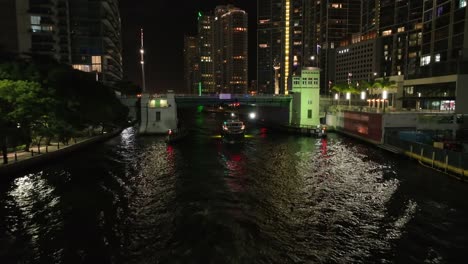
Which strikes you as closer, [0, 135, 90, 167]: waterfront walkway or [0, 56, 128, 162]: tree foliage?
[0, 135, 90, 167]: waterfront walkway

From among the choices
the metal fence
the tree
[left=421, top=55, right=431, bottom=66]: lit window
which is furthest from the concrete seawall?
[left=421, top=55, right=431, bottom=66]: lit window

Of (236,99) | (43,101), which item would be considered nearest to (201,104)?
(236,99)

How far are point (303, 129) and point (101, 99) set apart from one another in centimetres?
4983

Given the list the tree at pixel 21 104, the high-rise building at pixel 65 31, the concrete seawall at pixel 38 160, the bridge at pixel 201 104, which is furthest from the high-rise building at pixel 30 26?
the tree at pixel 21 104

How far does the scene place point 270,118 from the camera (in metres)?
136

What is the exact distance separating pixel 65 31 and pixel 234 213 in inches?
5069

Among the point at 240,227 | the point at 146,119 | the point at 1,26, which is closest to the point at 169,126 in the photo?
the point at 146,119

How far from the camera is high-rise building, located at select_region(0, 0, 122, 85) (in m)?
120

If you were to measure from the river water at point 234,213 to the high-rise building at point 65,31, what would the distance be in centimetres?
9125

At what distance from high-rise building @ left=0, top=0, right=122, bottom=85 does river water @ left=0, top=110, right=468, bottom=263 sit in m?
91.3

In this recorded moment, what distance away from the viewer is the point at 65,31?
134 metres

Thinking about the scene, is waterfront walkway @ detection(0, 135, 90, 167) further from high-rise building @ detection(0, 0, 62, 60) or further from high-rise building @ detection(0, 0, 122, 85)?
high-rise building @ detection(0, 0, 122, 85)

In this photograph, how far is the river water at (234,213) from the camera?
78.2 ft

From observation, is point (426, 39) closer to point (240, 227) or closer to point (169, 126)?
point (169, 126)
